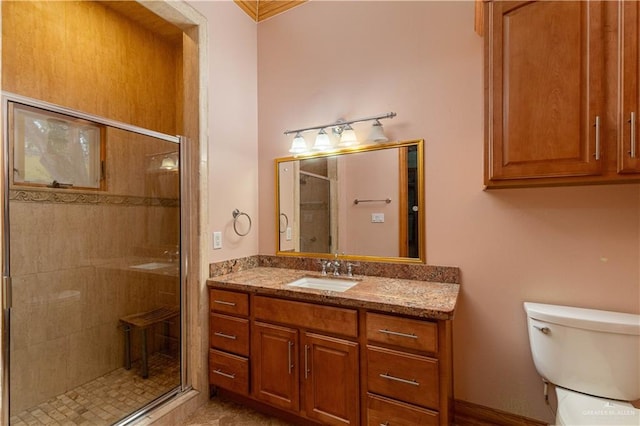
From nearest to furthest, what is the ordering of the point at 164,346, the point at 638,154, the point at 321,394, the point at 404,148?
the point at 638,154 < the point at 321,394 < the point at 404,148 < the point at 164,346

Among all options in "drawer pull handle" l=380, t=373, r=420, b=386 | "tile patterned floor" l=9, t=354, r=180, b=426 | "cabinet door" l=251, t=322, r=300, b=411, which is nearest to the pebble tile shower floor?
"tile patterned floor" l=9, t=354, r=180, b=426

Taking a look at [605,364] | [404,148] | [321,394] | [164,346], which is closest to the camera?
[605,364]

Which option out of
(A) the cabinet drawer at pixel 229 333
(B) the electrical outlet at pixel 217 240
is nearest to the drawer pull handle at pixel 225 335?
(A) the cabinet drawer at pixel 229 333

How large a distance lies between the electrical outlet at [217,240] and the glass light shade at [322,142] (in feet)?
3.16

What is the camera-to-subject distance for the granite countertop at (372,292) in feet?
4.62

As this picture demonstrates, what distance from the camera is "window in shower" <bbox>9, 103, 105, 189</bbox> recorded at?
169cm

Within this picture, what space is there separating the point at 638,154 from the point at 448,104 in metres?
0.94

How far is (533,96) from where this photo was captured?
138 centimetres

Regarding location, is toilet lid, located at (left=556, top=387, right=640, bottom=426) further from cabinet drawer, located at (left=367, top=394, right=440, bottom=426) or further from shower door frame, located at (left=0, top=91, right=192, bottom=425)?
shower door frame, located at (left=0, top=91, right=192, bottom=425)

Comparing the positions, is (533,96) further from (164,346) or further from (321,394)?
(164,346)

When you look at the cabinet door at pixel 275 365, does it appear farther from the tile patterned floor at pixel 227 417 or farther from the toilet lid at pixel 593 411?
the toilet lid at pixel 593 411

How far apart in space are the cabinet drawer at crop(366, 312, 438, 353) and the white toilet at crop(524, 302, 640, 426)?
605mm

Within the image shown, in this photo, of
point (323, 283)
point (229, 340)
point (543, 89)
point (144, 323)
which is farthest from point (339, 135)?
point (144, 323)

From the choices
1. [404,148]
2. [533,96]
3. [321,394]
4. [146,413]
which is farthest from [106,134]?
[533,96]
